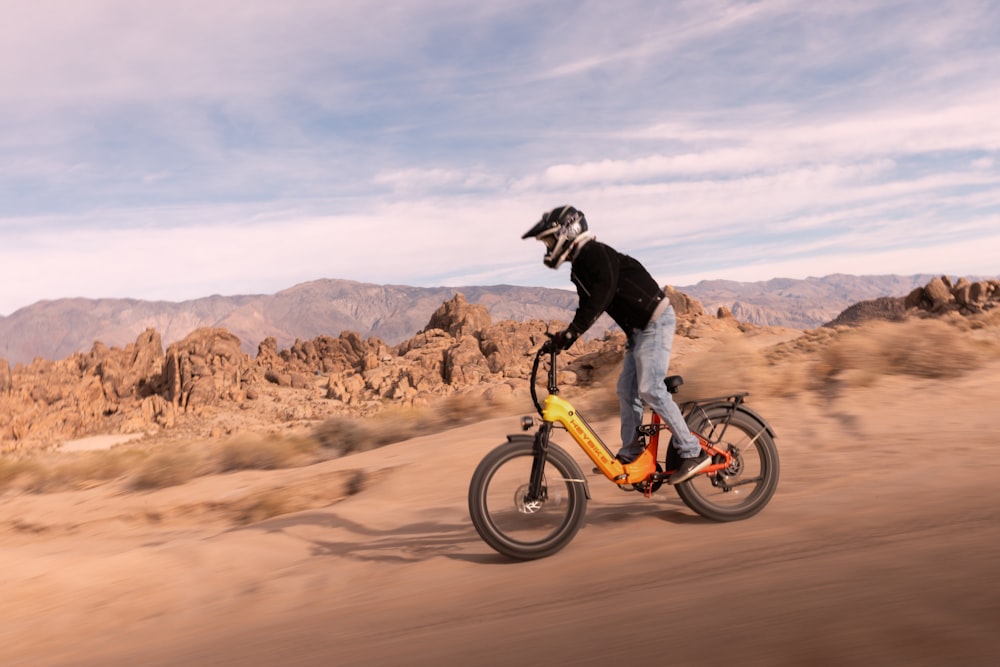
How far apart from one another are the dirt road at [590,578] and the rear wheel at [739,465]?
0.18 meters

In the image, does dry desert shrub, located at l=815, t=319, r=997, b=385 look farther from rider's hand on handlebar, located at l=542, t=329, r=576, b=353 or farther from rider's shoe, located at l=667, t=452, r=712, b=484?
rider's hand on handlebar, located at l=542, t=329, r=576, b=353

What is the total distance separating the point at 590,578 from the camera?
4.10 meters

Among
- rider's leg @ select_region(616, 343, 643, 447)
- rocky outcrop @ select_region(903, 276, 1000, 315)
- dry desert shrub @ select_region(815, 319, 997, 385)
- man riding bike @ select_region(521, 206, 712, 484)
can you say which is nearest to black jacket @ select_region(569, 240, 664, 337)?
man riding bike @ select_region(521, 206, 712, 484)

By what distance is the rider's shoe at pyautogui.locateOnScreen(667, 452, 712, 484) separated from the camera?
5.05 metres

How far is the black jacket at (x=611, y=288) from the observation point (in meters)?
4.74

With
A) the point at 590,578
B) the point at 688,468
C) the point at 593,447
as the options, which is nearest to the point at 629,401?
the point at 593,447

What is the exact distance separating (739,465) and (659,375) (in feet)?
3.39

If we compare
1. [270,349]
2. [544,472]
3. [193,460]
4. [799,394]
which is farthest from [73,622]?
[270,349]

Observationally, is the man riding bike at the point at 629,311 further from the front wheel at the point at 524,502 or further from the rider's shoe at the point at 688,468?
the front wheel at the point at 524,502

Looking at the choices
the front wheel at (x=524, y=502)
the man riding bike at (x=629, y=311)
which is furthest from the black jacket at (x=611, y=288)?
the front wheel at (x=524, y=502)

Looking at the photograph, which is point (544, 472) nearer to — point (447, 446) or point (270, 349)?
point (447, 446)

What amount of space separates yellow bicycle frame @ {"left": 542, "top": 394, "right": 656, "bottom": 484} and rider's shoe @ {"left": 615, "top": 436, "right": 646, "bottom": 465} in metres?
0.03

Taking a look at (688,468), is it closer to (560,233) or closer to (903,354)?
(560,233)

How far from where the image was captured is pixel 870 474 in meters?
5.96
